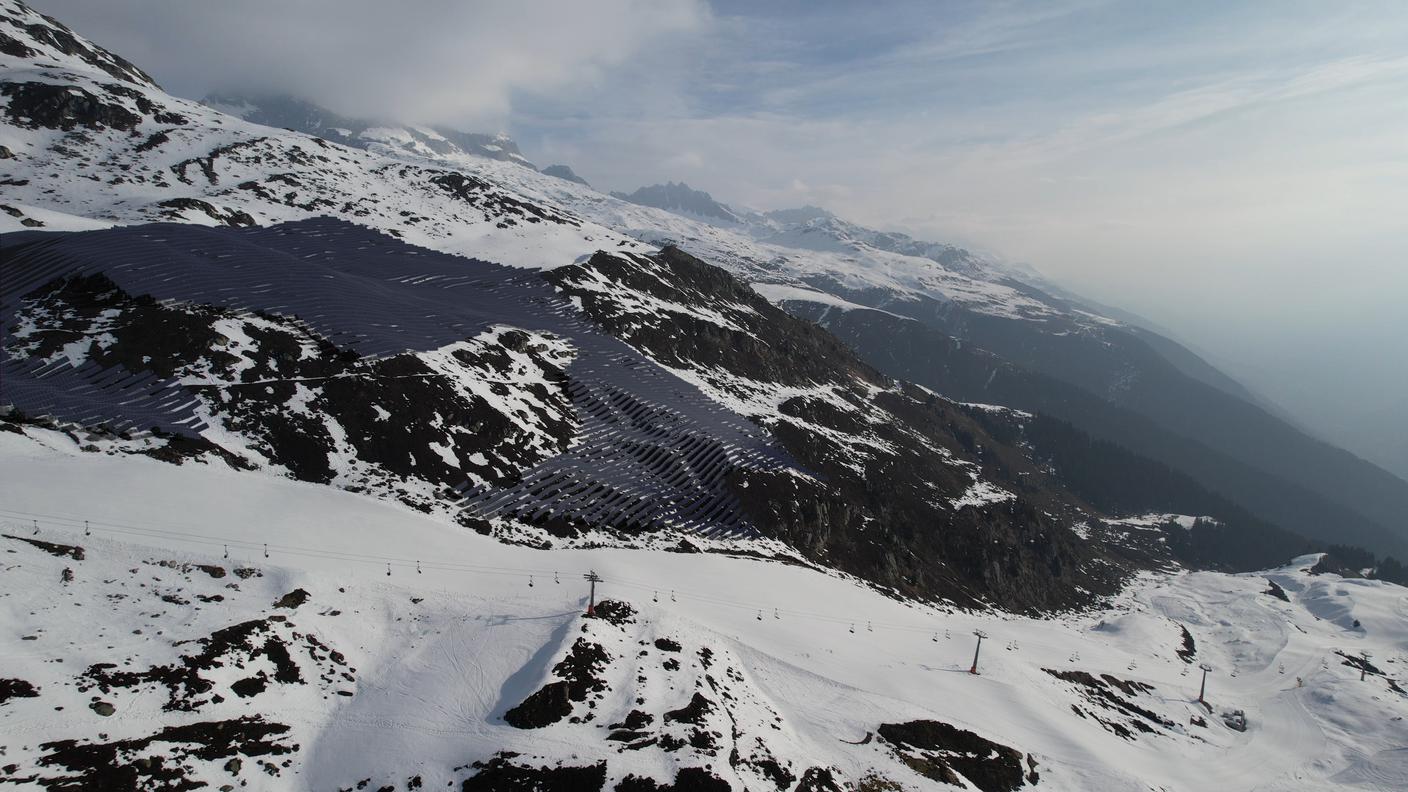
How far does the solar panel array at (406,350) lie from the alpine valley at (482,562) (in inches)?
19.4

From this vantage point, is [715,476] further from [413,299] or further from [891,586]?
[413,299]

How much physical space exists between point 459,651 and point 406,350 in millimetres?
40951

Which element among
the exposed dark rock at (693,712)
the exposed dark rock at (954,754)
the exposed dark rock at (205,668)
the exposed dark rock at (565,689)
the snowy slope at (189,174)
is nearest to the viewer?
the exposed dark rock at (205,668)

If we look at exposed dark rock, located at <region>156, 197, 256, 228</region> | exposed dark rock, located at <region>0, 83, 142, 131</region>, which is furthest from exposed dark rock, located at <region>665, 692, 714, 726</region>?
exposed dark rock, located at <region>0, 83, 142, 131</region>

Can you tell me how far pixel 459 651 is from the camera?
3212 cm

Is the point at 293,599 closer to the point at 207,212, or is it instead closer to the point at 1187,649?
the point at 207,212

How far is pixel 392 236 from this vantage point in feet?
373

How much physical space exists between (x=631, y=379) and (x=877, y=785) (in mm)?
65493

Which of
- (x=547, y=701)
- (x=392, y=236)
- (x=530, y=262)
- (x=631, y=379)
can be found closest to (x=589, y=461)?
(x=631, y=379)

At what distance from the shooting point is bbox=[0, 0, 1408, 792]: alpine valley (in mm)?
26562

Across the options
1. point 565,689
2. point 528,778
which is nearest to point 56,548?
point 565,689

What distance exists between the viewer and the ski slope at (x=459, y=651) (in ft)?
82.2

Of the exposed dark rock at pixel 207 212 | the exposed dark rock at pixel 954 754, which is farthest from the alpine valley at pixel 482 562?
the exposed dark rock at pixel 207 212

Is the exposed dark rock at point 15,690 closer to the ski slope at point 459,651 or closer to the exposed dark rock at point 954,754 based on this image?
the ski slope at point 459,651
